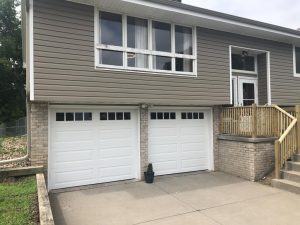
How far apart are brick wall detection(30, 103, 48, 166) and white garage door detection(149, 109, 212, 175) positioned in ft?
10.6

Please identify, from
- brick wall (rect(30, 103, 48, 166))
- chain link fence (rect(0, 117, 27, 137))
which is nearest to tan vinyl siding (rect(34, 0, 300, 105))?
brick wall (rect(30, 103, 48, 166))

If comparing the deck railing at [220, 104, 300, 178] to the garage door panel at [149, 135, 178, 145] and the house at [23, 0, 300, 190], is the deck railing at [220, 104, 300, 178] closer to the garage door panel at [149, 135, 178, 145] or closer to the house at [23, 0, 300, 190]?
the house at [23, 0, 300, 190]

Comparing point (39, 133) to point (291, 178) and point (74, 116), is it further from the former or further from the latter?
point (291, 178)

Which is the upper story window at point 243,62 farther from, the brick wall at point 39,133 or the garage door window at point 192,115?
the brick wall at point 39,133

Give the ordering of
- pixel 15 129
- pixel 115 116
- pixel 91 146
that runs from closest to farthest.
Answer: pixel 91 146
pixel 115 116
pixel 15 129

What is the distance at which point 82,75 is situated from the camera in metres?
7.27

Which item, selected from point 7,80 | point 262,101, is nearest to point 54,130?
point 262,101

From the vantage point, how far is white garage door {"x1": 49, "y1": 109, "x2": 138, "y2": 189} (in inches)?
302

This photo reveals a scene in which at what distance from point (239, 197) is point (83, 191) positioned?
158 inches

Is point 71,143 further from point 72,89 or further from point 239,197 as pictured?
point 239,197

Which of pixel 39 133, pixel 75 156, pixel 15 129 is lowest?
pixel 75 156

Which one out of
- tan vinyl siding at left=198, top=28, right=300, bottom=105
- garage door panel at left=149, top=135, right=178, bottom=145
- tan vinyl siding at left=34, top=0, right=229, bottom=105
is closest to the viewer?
A: tan vinyl siding at left=34, top=0, right=229, bottom=105

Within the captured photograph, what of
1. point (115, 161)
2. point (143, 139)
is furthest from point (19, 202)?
point (143, 139)

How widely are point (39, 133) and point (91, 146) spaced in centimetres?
151
